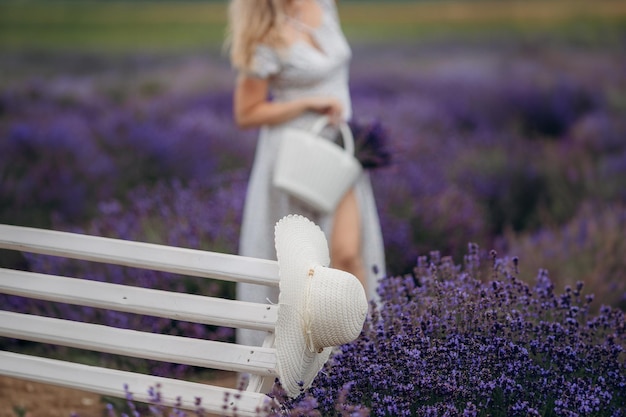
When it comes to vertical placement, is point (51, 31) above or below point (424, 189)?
below

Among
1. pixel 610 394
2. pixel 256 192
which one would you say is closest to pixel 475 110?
pixel 256 192

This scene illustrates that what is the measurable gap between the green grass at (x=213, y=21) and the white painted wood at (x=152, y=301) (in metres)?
6.94

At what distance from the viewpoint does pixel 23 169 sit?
5410 millimetres

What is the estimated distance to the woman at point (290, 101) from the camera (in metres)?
3.45

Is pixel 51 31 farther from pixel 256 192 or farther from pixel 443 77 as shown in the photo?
pixel 256 192

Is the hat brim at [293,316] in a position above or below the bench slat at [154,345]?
above

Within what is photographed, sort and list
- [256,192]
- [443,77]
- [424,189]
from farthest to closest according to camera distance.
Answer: [443,77] < [424,189] < [256,192]

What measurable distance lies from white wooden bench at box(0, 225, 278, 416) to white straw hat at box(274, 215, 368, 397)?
0.04 metres

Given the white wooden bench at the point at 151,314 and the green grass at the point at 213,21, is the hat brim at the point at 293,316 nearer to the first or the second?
the white wooden bench at the point at 151,314

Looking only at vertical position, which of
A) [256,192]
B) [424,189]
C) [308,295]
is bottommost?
[424,189]

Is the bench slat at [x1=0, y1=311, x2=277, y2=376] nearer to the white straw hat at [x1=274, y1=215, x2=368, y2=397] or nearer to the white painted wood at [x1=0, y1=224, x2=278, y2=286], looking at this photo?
the white straw hat at [x1=274, y1=215, x2=368, y2=397]

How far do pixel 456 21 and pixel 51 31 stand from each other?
13.8 feet

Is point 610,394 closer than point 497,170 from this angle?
Yes

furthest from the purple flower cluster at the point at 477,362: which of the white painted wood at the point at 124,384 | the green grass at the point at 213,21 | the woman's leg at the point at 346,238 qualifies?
the green grass at the point at 213,21
